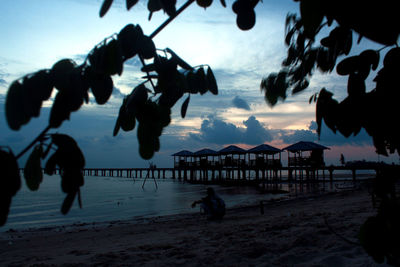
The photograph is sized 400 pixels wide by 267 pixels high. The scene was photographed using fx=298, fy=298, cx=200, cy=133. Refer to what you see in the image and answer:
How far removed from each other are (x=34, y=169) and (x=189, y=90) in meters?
0.73

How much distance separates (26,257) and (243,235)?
196 inches

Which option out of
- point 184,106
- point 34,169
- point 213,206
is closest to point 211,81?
point 184,106

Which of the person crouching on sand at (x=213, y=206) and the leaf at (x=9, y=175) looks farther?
the person crouching on sand at (x=213, y=206)

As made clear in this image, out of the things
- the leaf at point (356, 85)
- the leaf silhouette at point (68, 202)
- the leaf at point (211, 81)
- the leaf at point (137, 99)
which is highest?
the leaf at point (211, 81)

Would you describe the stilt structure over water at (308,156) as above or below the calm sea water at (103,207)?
above

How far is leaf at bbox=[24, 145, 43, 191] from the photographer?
92 cm

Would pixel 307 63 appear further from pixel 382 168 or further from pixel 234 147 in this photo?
pixel 234 147

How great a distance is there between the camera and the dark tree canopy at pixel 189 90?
2.33 ft

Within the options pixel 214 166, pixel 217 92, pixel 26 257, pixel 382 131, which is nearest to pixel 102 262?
pixel 26 257

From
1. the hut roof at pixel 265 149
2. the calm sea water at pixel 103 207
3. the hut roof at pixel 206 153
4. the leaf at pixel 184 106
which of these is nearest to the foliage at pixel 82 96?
the leaf at pixel 184 106

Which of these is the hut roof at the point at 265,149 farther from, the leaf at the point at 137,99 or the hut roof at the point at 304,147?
the leaf at the point at 137,99

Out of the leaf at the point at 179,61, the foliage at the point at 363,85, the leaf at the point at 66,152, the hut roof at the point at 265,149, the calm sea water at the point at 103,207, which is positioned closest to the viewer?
the foliage at the point at 363,85

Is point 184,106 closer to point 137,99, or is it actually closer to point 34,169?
point 137,99

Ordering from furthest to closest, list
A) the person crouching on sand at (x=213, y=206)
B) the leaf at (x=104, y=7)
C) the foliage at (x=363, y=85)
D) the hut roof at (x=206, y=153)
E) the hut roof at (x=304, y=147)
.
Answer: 1. the hut roof at (x=206, y=153)
2. the hut roof at (x=304, y=147)
3. the person crouching on sand at (x=213, y=206)
4. the leaf at (x=104, y=7)
5. the foliage at (x=363, y=85)
